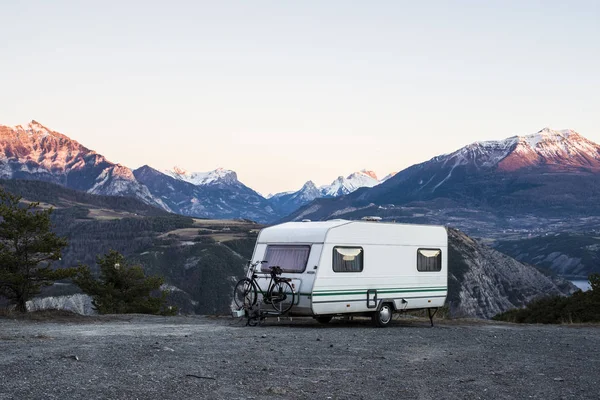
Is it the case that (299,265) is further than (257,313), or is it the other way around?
(257,313)

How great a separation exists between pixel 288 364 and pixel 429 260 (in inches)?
497

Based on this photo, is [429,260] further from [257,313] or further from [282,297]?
[257,313]

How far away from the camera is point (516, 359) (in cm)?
1473

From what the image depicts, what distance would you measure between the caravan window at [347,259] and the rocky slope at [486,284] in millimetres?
133309

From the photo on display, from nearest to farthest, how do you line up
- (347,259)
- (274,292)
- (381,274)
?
(274,292), (347,259), (381,274)

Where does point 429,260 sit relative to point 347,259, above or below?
below

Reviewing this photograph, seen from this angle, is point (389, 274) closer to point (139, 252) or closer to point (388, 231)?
point (388, 231)

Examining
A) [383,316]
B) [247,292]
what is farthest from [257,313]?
[383,316]

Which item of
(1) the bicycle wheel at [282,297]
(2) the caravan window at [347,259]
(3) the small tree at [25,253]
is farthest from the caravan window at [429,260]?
(3) the small tree at [25,253]

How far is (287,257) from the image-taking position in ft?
71.1

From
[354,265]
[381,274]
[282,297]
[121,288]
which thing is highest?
[354,265]

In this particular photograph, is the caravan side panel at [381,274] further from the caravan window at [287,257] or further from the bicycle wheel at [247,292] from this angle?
the bicycle wheel at [247,292]

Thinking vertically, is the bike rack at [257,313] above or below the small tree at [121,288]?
above

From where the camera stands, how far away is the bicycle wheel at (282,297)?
68.0 feet
